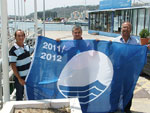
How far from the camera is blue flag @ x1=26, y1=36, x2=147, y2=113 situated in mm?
3580

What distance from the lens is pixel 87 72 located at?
381 cm

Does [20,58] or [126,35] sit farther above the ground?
[126,35]

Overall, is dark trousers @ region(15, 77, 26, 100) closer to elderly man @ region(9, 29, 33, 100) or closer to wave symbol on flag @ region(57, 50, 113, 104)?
elderly man @ region(9, 29, 33, 100)

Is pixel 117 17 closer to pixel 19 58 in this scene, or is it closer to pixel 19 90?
pixel 19 90

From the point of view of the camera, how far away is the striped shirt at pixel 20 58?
341 cm

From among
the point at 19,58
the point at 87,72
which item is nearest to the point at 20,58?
the point at 19,58

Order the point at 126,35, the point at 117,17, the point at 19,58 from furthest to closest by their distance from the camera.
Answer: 1. the point at 117,17
2. the point at 126,35
3. the point at 19,58

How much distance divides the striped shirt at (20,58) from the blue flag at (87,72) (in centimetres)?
16

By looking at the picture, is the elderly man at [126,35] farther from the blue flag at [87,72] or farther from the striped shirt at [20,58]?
the striped shirt at [20,58]

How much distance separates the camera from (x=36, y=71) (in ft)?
11.6

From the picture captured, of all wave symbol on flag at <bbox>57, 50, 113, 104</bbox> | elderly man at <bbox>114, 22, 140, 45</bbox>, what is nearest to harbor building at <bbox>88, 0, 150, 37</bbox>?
elderly man at <bbox>114, 22, 140, 45</bbox>

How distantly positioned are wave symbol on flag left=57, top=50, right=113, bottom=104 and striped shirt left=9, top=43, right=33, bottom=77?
70 centimetres

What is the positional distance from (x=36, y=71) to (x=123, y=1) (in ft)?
52.7

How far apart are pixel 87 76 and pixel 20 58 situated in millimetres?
1208
